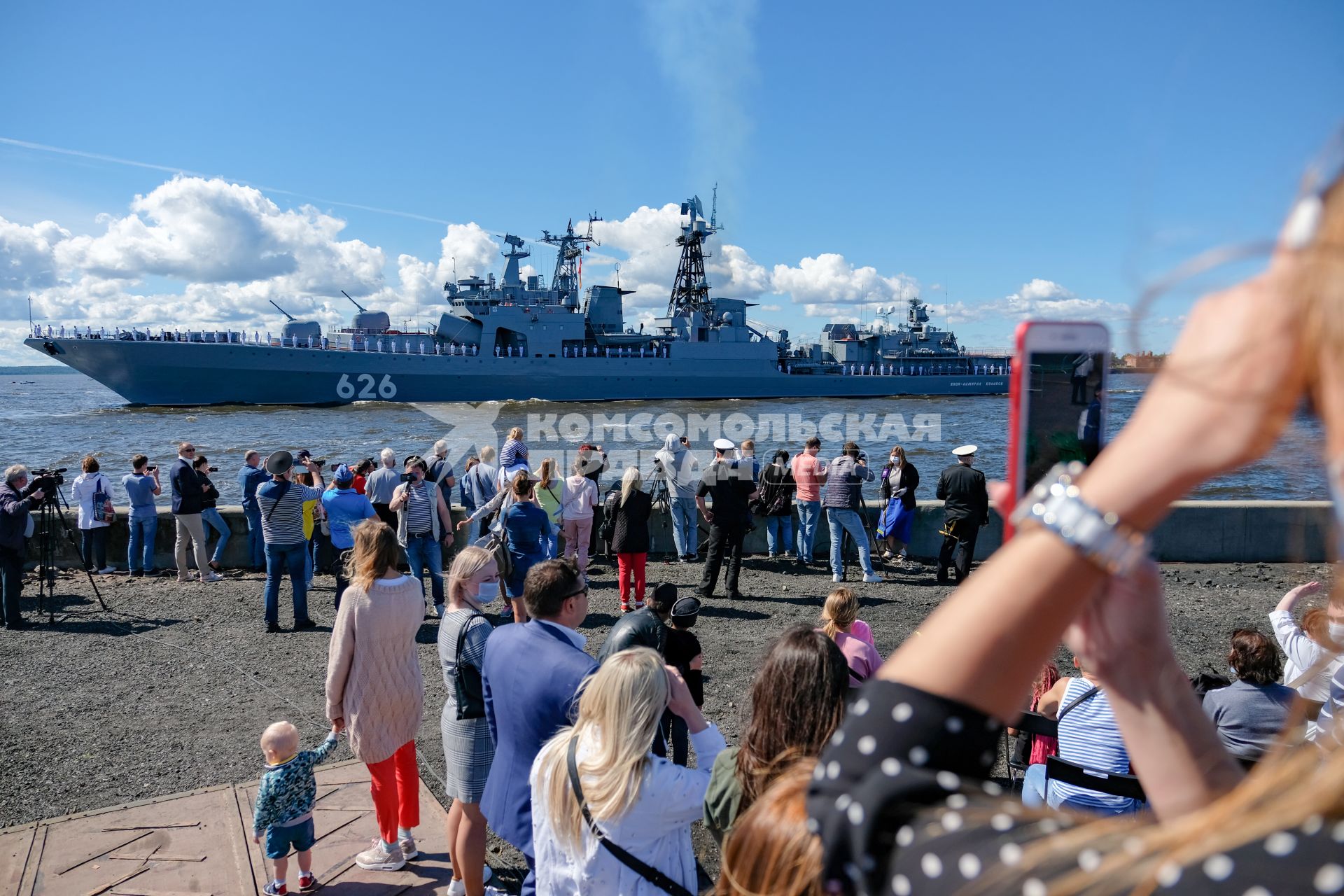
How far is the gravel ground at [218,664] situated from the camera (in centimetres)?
488

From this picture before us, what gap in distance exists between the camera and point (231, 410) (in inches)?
1880

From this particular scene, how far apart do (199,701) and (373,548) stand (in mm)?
3256

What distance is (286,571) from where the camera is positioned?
7.96 metres

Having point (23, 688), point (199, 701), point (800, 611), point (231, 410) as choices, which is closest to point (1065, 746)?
point (800, 611)

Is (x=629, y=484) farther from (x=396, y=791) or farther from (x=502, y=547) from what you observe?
(x=396, y=791)

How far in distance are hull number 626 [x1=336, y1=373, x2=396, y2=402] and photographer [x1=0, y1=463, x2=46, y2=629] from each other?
146 ft

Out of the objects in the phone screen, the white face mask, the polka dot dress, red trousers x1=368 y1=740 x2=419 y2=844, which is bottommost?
red trousers x1=368 y1=740 x2=419 y2=844

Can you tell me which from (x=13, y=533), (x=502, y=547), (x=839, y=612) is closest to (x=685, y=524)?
(x=502, y=547)

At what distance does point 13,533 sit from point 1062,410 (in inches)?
369

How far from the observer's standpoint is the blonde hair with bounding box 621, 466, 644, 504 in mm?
8336

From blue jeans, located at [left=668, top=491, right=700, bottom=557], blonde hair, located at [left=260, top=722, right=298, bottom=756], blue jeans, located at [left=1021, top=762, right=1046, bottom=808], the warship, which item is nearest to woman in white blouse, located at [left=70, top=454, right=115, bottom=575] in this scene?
blue jeans, located at [left=668, top=491, right=700, bottom=557]

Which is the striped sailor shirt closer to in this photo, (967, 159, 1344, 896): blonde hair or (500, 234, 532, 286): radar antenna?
(967, 159, 1344, 896): blonde hair

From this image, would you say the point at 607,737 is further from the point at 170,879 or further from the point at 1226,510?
the point at 1226,510

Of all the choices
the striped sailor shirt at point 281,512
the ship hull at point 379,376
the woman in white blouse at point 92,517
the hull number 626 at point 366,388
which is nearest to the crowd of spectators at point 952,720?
the striped sailor shirt at point 281,512
